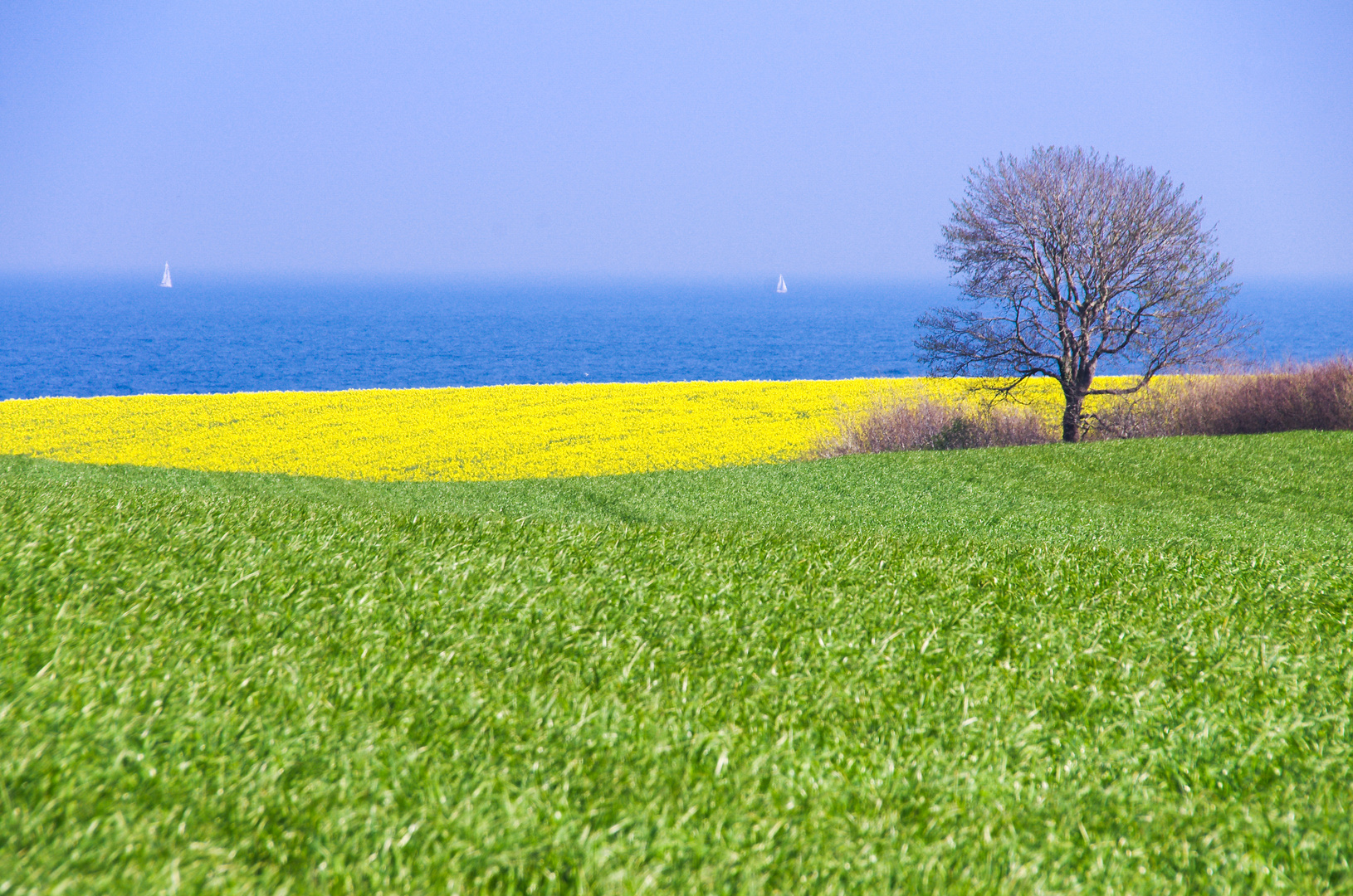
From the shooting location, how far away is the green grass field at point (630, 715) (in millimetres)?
2598

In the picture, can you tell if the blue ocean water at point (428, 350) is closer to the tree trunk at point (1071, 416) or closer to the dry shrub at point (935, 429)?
the tree trunk at point (1071, 416)

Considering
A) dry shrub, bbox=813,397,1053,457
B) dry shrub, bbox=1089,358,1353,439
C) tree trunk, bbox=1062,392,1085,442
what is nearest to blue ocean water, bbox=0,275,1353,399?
dry shrub, bbox=1089,358,1353,439

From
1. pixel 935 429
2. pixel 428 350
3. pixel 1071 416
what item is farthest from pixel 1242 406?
pixel 428 350

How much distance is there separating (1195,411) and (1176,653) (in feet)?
112

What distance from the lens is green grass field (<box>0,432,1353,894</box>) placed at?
2598 mm

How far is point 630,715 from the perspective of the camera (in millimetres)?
3627

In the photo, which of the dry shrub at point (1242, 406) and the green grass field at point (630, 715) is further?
the dry shrub at point (1242, 406)

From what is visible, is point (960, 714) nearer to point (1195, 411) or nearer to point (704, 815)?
point (704, 815)

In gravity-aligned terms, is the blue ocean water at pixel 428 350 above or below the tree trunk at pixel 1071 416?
above

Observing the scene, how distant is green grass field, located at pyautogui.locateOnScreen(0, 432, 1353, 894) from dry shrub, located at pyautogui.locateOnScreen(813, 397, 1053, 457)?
26.8 meters

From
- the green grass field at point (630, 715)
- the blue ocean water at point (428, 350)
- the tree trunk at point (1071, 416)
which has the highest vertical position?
the blue ocean water at point (428, 350)

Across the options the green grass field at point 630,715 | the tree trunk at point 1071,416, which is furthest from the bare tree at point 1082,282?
the green grass field at point 630,715

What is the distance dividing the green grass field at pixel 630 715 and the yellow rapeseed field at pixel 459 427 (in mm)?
26851

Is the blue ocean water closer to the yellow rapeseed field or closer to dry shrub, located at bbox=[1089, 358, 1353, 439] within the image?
dry shrub, located at bbox=[1089, 358, 1353, 439]
